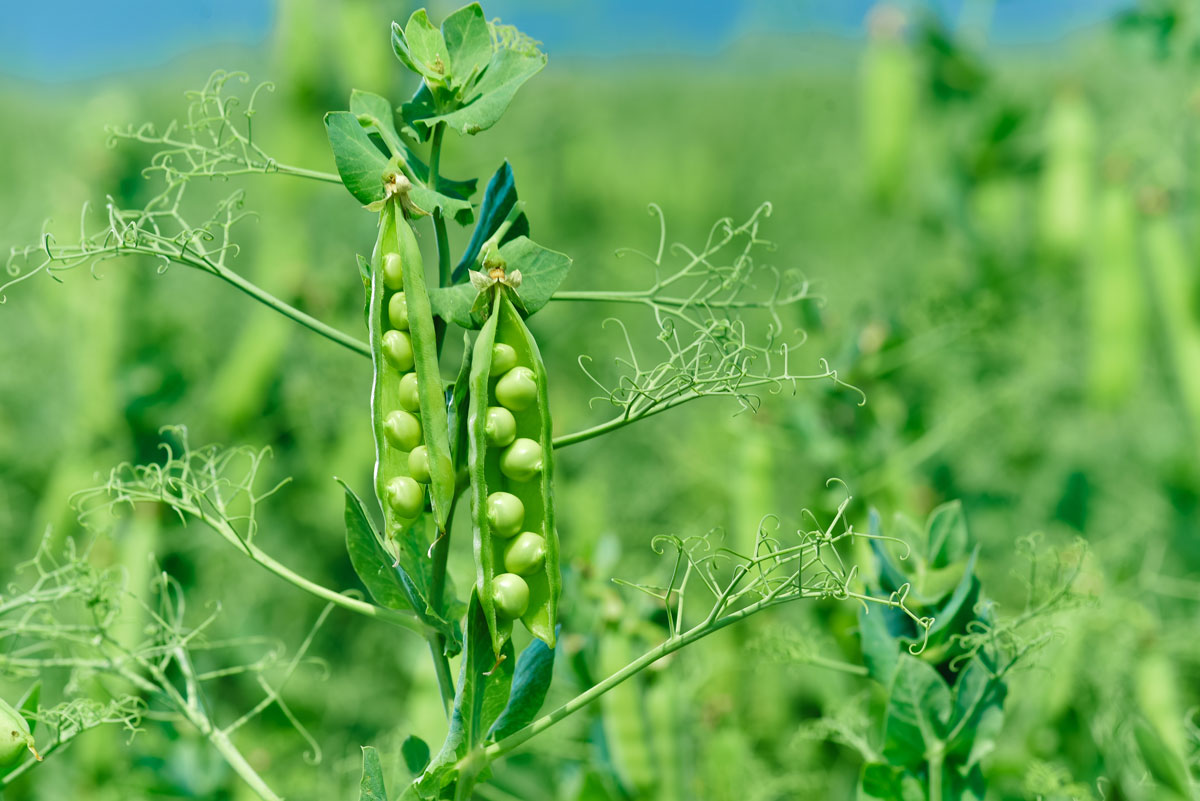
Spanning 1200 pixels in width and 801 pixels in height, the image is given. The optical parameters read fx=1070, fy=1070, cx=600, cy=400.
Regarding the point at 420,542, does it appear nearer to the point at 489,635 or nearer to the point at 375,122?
the point at 489,635

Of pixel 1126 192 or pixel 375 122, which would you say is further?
pixel 1126 192

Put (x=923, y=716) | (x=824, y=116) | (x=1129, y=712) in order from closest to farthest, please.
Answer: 1. (x=923, y=716)
2. (x=1129, y=712)
3. (x=824, y=116)

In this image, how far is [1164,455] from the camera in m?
2.04

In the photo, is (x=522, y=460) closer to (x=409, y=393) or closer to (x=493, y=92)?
(x=409, y=393)

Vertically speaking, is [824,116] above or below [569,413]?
above

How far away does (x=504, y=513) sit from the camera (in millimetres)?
626

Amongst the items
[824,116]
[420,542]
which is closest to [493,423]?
[420,542]

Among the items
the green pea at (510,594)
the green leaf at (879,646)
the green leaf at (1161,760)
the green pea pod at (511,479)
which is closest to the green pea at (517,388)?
the green pea pod at (511,479)

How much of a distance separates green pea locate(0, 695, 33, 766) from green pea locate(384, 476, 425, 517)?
0.29 metres

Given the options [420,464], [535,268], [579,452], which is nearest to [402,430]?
[420,464]

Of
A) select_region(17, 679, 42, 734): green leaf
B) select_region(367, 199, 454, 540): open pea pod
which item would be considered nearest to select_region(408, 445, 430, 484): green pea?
select_region(367, 199, 454, 540): open pea pod

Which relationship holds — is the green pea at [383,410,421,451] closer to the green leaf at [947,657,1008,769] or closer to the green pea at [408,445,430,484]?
the green pea at [408,445,430,484]

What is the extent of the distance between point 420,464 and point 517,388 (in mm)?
75

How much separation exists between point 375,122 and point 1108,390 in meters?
1.74
